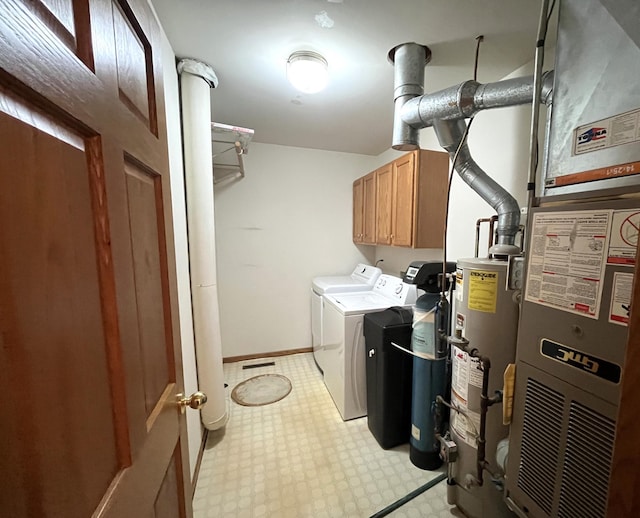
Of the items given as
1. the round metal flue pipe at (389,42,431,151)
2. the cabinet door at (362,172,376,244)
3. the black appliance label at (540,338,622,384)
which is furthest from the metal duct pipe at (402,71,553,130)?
the cabinet door at (362,172,376,244)

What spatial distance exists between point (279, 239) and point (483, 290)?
235 cm

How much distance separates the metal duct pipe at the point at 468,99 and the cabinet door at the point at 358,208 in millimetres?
1513

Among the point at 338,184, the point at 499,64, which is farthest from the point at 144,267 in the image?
the point at 338,184

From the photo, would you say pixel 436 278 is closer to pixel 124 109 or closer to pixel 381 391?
pixel 381 391

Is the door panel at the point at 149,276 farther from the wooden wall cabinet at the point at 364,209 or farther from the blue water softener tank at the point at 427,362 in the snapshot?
the wooden wall cabinet at the point at 364,209

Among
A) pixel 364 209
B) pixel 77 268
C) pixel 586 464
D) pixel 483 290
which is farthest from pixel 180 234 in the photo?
pixel 364 209

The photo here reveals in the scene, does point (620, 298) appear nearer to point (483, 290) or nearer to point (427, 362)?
point (483, 290)

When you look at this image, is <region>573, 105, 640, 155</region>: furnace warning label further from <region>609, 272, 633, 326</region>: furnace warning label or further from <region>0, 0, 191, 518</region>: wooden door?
<region>0, 0, 191, 518</region>: wooden door

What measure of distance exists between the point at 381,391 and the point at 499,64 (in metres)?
2.24

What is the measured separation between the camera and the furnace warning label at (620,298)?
0.66 m

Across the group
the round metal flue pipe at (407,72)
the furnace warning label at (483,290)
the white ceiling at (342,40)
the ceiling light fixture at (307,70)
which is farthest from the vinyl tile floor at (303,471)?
the white ceiling at (342,40)

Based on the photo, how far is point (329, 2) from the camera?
45.8 inches

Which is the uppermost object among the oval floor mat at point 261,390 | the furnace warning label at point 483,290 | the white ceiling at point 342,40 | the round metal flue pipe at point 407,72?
the white ceiling at point 342,40

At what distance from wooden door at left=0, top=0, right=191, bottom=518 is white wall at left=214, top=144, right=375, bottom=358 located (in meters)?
2.34
